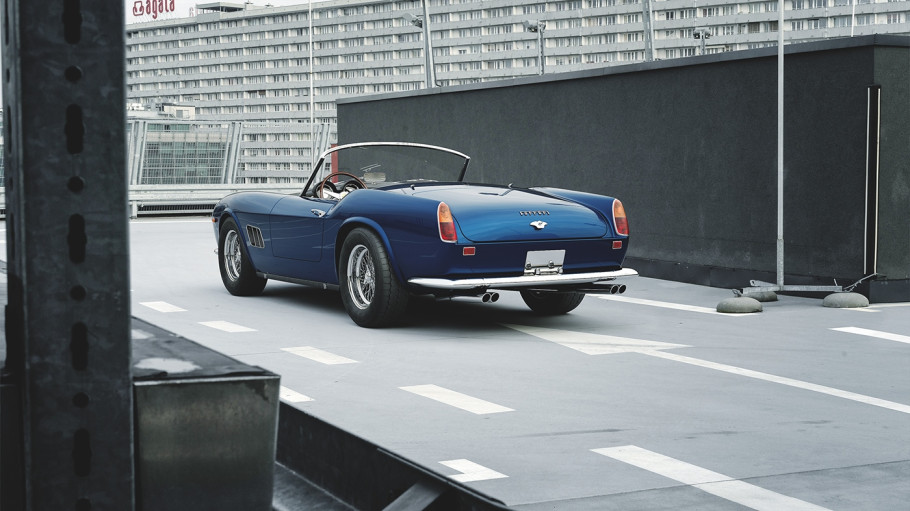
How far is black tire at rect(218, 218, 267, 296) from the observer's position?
31.5 feet

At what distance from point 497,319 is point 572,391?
2878 millimetres

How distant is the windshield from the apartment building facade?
111 meters

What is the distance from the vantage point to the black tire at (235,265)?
9.60 m

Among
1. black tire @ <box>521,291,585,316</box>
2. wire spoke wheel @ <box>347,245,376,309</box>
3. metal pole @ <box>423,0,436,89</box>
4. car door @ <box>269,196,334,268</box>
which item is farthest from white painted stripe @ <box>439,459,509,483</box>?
metal pole @ <box>423,0,436,89</box>

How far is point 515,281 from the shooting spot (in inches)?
289

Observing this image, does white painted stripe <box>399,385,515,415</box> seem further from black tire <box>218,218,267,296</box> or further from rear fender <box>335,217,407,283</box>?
black tire <box>218,218,267,296</box>

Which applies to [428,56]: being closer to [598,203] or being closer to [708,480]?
[598,203]

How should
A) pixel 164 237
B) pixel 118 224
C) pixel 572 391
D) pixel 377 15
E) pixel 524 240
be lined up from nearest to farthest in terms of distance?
pixel 118 224 < pixel 572 391 < pixel 524 240 < pixel 164 237 < pixel 377 15

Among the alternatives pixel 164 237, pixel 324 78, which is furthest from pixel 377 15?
pixel 164 237

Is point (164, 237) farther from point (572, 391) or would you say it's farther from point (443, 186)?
point (572, 391)

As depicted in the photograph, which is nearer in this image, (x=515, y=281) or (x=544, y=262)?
(x=515, y=281)

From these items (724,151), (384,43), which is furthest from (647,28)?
(384,43)

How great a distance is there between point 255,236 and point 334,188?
0.79 meters

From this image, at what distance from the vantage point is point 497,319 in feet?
27.8
